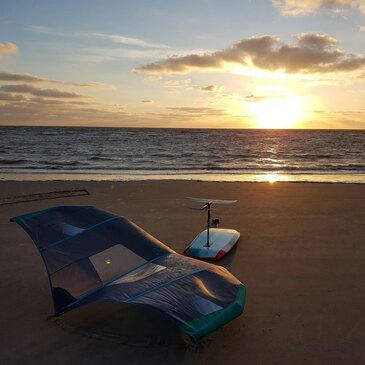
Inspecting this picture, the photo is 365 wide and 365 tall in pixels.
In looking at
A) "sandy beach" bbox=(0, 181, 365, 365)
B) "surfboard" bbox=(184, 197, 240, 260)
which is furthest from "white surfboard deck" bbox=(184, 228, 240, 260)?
"sandy beach" bbox=(0, 181, 365, 365)

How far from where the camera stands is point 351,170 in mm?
30172

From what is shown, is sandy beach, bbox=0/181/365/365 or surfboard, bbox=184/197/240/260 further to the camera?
surfboard, bbox=184/197/240/260

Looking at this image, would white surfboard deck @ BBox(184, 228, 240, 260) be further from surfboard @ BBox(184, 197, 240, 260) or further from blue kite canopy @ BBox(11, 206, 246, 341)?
blue kite canopy @ BBox(11, 206, 246, 341)

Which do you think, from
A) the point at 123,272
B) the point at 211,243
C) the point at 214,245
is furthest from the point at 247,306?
the point at 211,243

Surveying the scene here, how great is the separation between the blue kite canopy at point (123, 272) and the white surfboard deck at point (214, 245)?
1.89 metres

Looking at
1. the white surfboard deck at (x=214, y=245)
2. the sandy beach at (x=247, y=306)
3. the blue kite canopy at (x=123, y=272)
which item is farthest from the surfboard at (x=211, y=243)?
the blue kite canopy at (x=123, y=272)

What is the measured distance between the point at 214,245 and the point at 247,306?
A: 2.65m

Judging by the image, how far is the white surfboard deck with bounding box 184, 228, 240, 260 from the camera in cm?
893

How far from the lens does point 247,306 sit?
266 inches

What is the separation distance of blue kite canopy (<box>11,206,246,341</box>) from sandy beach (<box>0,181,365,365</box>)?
1.63ft

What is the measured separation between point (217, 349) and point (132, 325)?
139 cm

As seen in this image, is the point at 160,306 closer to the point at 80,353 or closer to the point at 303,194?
the point at 80,353

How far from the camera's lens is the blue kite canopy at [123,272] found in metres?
5.37

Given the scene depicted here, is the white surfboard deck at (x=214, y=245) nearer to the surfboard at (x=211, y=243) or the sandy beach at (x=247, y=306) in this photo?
the surfboard at (x=211, y=243)
